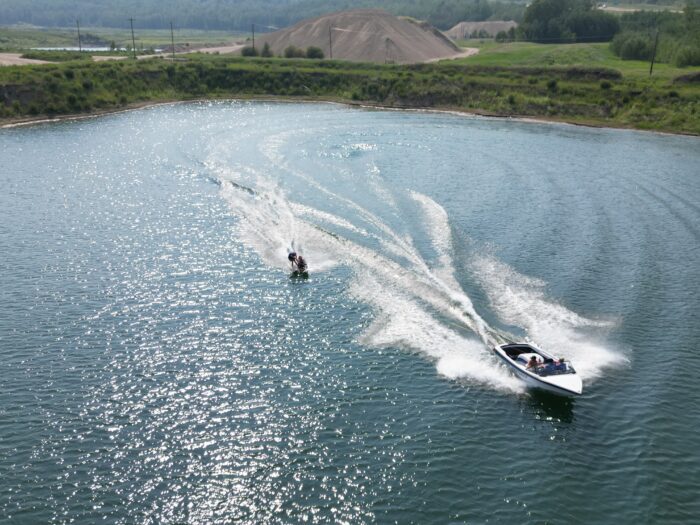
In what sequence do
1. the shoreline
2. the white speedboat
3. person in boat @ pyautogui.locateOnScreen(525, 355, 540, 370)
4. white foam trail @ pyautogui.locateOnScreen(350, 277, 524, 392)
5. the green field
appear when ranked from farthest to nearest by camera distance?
the green field < the shoreline < white foam trail @ pyautogui.locateOnScreen(350, 277, 524, 392) < person in boat @ pyautogui.locateOnScreen(525, 355, 540, 370) < the white speedboat

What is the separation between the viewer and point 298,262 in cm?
6316

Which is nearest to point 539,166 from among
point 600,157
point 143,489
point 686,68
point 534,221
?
point 600,157

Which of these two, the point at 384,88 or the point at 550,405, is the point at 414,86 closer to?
the point at 384,88

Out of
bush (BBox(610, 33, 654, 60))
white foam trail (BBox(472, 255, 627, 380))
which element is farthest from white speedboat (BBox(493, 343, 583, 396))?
bush (BBox(610, 33, 654, 60))

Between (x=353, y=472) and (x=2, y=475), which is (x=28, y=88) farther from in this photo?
(x=353, y=472)

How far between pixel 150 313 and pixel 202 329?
19.6ft

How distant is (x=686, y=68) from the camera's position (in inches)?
Result: 6658

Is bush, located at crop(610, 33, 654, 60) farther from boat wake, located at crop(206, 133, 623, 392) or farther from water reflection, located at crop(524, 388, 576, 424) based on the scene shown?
water reflection, located at crop(524, 388, 576, 424)

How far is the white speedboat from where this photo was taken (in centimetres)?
4391

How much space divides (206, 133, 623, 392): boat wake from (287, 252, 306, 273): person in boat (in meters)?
1.83

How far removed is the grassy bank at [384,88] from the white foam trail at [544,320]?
300 ft

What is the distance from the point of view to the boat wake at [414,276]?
50.1m

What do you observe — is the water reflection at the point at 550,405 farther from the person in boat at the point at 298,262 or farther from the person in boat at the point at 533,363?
the person in boat at the point at 298,262

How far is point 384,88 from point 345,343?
136 m
